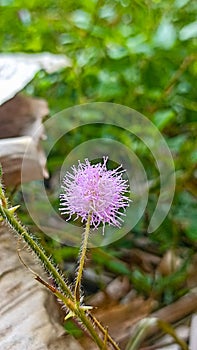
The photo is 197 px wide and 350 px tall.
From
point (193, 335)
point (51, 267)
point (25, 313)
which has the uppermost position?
point (51, 267)

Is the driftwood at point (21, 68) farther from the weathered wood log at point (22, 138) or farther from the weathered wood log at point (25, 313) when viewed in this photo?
the weathered wood log at point (25, 313)

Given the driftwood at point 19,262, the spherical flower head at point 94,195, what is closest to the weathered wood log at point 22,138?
the driftwood at point 19,262

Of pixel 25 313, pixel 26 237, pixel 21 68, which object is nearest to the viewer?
pixel 26 237

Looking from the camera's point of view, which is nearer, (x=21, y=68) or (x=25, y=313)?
(x=25, y=313)

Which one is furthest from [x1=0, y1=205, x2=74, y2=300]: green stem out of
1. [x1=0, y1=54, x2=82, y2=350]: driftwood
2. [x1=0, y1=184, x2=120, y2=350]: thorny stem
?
[x1=0, y1=54, x2=82, y2=350]: driftwood

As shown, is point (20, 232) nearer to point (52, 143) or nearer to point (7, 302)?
point (7, 302)

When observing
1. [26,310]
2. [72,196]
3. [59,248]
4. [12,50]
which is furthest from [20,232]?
[12,50]

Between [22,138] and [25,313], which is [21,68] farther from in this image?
[25,313]

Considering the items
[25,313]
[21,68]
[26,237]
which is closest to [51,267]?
[26,237]

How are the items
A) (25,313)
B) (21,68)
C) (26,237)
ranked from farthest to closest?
(21,68)
(25,313)
(26,237)
